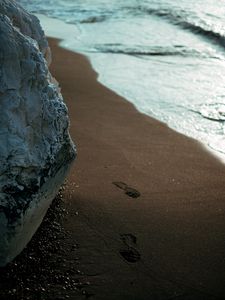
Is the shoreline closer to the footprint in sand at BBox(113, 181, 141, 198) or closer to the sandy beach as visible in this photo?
the sandy beach

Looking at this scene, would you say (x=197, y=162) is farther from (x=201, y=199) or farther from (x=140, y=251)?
(x=140, y=251)

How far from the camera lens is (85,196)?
327 cm

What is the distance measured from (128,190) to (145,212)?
33cm

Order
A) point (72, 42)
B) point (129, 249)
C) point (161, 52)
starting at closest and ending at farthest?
point (129, 249) → point (161, 52) → point (72, 42)

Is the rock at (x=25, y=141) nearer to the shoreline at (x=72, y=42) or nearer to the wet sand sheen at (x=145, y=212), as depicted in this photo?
the wet sand sheen at (x=145, y=212)

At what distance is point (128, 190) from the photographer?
345cm

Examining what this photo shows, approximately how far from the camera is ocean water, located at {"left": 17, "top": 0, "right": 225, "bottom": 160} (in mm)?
5480

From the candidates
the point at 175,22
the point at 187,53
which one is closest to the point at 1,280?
the point at 187,53

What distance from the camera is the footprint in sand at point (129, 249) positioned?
273 cm

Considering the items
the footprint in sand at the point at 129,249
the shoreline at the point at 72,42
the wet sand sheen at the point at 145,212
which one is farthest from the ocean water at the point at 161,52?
the footprint in sand at the point at 129,249

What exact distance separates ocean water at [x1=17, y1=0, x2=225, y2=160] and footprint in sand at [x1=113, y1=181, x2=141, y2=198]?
129 cm

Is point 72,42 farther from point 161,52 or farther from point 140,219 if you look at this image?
point 140,219

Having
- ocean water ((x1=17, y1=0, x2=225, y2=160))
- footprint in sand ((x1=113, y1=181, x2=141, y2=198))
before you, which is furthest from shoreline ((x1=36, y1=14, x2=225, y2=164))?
footprint in sand ((x1=113, y1=181, x2=141, y2=198))

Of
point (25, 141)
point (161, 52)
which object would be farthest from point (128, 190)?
point (161, 52)
